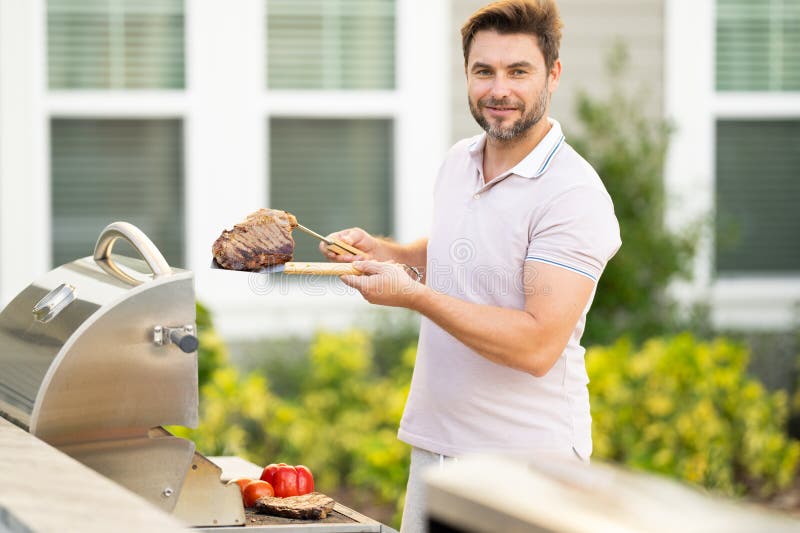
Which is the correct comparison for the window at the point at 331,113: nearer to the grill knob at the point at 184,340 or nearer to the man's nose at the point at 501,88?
the man's nose at the point at 501,88

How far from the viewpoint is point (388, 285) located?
254cm

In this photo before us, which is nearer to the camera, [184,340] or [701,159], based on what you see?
[184,340]

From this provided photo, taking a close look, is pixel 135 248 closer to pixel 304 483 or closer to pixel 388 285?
pixel 388 285

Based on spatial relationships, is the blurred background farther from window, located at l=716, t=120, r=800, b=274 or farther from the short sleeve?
the short sleeve

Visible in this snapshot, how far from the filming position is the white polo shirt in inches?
103

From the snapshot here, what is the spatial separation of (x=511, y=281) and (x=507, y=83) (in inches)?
18.1

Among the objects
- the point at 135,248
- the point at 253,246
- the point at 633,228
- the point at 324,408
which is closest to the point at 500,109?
the point at 253,246

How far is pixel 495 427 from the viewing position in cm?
272

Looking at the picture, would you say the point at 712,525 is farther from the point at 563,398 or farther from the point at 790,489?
the point at 790,489

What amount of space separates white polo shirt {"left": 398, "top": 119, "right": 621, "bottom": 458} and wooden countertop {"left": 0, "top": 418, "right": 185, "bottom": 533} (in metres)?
0.99

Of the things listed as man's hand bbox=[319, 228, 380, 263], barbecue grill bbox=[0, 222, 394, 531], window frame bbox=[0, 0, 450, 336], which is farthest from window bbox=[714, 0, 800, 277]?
barbecue grill bbox=[0, 222, 394, 531]

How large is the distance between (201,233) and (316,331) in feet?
2.67

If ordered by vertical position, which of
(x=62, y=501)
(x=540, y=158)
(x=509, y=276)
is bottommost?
(x=62, y=501)

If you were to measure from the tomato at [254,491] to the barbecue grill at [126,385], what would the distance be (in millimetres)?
150
